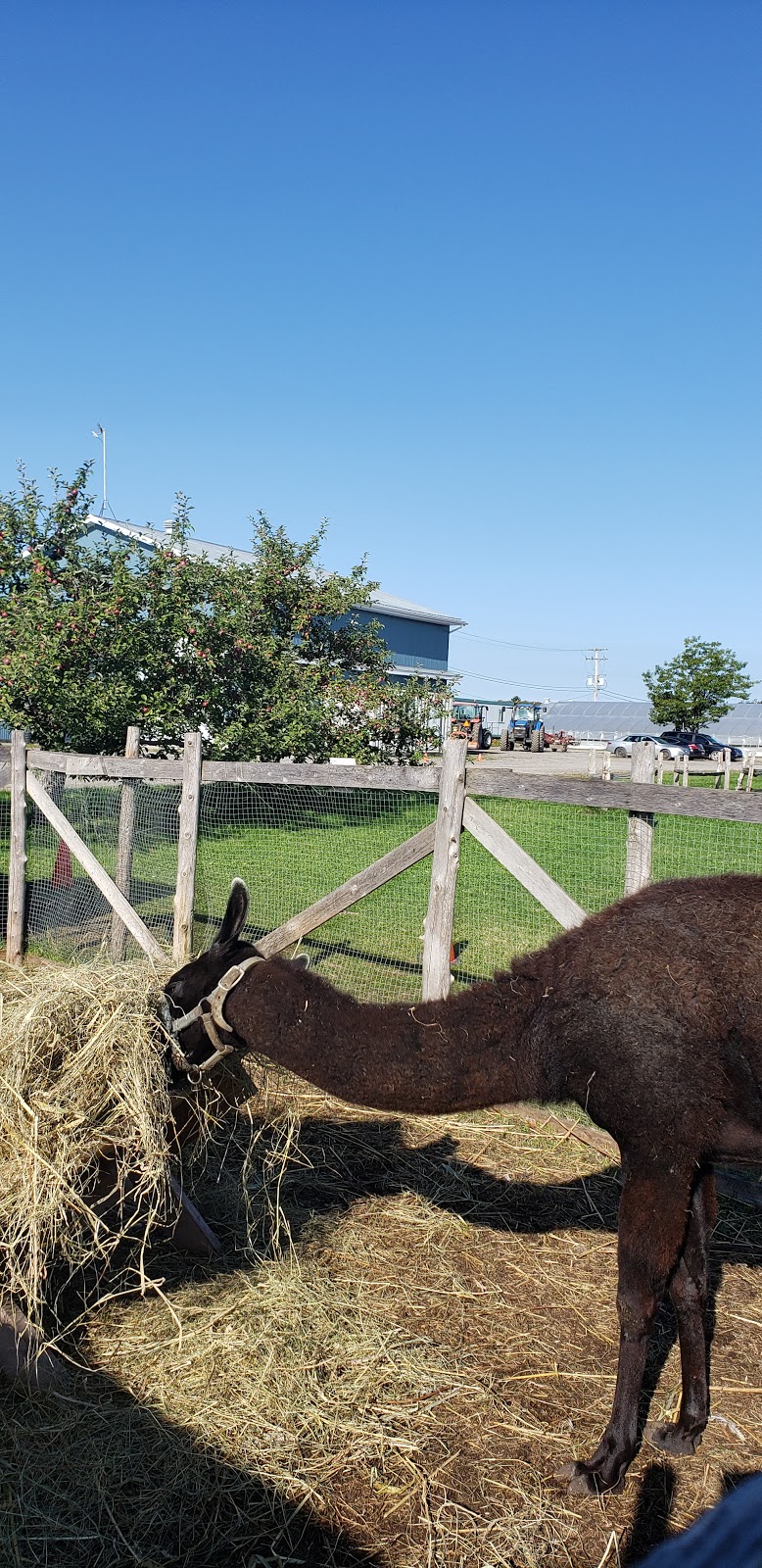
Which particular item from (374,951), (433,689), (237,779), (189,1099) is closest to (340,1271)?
(189,1099)

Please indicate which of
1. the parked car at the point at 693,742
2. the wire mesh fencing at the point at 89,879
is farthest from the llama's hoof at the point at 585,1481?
the parked car at the point at 693,742

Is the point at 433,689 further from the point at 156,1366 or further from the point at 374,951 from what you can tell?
the point at 156,1366

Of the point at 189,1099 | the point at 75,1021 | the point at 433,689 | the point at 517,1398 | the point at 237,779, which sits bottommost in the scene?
the point at 517,1398

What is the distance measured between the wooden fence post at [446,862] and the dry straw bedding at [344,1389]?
1604mm

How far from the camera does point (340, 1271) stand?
4301mm

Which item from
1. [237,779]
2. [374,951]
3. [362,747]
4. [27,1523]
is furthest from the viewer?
[362,747]

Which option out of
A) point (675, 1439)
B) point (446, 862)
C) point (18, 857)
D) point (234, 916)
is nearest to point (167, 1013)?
point (234, 916)

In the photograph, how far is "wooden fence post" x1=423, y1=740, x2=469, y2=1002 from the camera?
20.7 ft

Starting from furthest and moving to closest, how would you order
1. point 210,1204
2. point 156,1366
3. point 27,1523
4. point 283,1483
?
point 210,1204
point 156,1366
point 283,1483
point 27,1523

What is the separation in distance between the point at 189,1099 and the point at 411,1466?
1.43 meters

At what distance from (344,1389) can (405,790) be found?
12.5ft

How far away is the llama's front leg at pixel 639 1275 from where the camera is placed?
318 centimetres

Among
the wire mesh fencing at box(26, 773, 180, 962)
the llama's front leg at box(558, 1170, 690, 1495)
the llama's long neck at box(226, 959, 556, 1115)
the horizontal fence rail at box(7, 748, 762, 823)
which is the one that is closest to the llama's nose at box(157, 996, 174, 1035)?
the llama's long neck at box(226, 959, 556, 1115)

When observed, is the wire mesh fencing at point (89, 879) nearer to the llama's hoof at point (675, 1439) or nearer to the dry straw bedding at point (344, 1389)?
the dry straw bedding at point (344, 1389)
